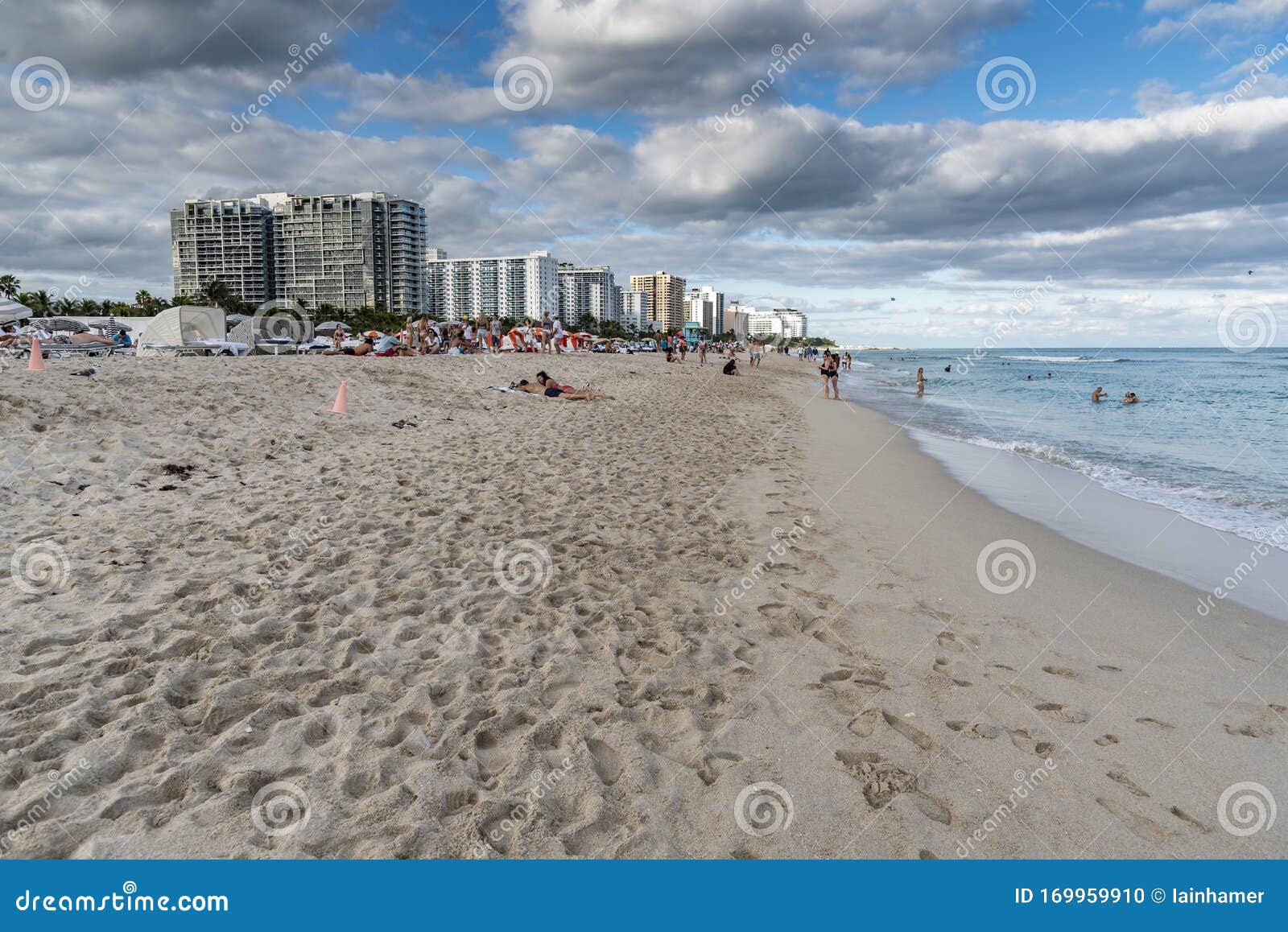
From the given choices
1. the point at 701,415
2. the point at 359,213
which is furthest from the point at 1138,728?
the point at 359,213

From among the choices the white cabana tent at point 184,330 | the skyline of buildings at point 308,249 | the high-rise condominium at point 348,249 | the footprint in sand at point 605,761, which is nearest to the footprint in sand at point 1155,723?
the footprint in sand at point 605,761

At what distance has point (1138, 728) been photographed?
3.54m

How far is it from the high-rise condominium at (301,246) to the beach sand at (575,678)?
111105mm

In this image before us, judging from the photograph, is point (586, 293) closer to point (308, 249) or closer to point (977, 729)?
point (308, 249)

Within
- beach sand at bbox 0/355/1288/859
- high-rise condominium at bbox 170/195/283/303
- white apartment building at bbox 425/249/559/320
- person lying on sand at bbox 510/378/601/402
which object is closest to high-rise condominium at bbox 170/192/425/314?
high-rise condominium at bbox 170/195/283/303

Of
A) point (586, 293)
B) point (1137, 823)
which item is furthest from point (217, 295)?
point (586, 293)

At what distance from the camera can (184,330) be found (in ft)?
83.6

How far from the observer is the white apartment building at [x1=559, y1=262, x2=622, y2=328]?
177m

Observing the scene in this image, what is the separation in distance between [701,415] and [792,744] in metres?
14.2

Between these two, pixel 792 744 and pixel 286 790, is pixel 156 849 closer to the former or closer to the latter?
pixel 286 790

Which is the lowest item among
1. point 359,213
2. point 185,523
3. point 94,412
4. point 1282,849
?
point 1282,849

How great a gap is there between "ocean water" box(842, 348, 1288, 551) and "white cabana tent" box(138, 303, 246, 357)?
82.2 feet

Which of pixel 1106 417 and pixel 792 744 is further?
pixel 1106 417

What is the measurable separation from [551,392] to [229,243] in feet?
379
